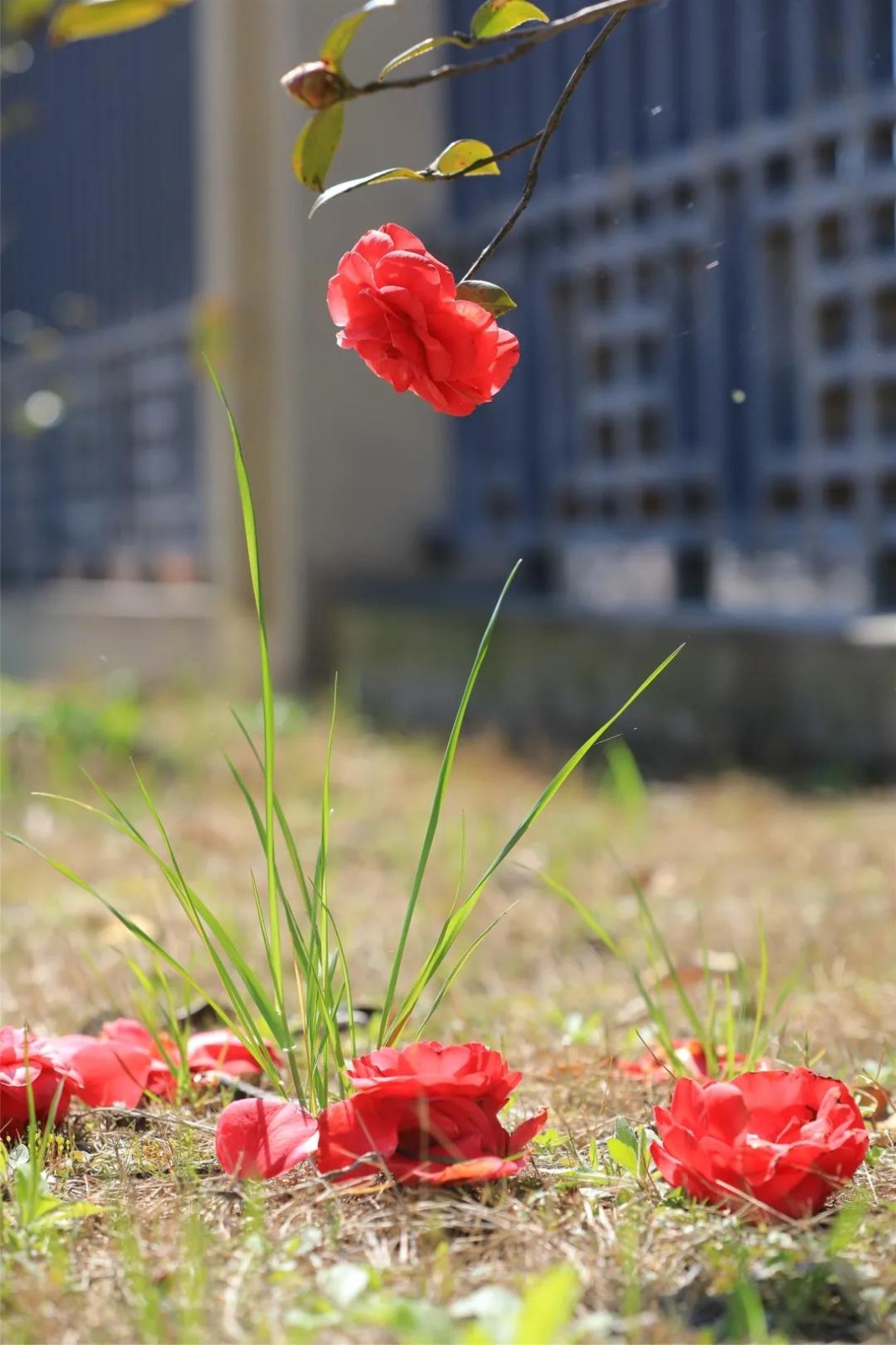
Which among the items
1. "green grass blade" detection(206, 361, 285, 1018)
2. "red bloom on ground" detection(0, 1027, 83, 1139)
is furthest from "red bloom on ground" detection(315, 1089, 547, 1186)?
"red bloom on ground" detection(0, 1027, 83, 1139)

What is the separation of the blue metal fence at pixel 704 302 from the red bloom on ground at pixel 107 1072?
2.79m

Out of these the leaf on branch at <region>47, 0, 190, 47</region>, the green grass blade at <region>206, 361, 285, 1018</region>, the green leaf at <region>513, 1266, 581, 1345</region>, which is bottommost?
the green leaf at <region>513, 1266, 581, 1345</region>

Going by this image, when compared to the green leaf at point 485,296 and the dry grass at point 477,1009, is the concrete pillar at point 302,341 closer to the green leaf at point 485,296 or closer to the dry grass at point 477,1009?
the dry grass at point 477,1009

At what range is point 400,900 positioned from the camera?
2.53 metres

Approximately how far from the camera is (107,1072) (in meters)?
1.28

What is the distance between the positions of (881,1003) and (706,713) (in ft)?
7.07

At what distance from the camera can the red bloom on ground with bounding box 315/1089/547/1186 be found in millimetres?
1006

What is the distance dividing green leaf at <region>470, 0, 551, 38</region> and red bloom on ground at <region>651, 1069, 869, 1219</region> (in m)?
0.75

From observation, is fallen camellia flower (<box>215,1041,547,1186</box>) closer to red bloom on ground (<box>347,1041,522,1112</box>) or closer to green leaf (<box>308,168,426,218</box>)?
red bloom on ground (<box>347,1041,522,1112</box>)

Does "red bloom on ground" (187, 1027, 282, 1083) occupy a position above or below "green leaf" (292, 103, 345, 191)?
below

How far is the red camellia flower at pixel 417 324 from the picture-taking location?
Result: 102 centimetres

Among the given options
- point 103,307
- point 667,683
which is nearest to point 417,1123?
point 667,683

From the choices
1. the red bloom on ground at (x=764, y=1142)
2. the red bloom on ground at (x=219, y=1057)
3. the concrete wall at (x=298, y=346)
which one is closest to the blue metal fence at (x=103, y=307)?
the concrete wall at (x=298, y=346)

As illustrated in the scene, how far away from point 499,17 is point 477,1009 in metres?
1.11
